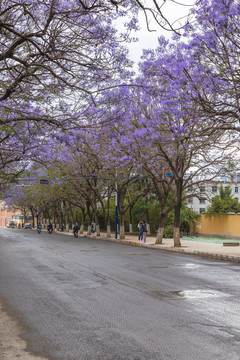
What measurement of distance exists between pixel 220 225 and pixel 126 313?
3441cm

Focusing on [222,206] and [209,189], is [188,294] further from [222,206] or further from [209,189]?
[222,206]

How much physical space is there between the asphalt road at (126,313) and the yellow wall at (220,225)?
2521 centimetres

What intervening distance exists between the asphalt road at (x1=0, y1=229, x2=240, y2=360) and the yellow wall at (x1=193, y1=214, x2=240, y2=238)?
25206 mm

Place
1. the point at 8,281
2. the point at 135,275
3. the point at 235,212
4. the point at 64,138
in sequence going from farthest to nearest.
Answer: the point at 235,212 → the point at 64,138 → the point at 135,275 → the point at 8,281

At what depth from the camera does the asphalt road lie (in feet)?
19.1

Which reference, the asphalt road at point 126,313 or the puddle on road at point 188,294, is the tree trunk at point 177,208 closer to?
the asphalt road at point 126,313

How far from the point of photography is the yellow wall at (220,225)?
39.3 metres

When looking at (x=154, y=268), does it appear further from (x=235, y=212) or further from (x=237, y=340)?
(x=235, y=212)

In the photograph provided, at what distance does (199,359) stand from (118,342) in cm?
125

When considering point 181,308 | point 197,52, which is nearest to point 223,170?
point 197,52

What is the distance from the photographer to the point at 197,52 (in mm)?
16359

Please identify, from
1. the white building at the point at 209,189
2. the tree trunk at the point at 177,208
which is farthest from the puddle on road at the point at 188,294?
the tree trunk at the point at 177,208

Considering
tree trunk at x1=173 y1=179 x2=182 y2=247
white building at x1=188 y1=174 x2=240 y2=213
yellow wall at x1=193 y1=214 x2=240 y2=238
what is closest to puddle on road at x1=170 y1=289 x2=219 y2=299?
white building at x1=188 y1=174 x2=240 y2=213

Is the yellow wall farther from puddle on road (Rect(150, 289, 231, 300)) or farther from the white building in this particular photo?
puddle on road (Rect(150, 289, 231, 300))
